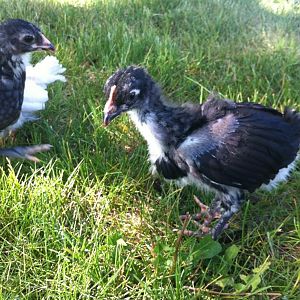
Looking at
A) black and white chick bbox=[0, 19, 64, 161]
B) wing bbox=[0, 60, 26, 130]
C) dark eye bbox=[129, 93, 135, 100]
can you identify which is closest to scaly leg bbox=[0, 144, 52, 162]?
black and white chick bbox=[0, 19, 64, 161]

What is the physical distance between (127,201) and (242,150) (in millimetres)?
763

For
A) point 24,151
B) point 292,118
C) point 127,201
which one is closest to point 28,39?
point 24,151

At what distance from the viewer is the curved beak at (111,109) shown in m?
2.45

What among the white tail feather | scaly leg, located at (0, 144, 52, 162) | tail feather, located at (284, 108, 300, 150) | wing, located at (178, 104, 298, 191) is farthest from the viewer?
the white tail feather

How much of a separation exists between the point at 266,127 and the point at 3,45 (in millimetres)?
1790

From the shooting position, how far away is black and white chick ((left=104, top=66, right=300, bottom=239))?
244cm

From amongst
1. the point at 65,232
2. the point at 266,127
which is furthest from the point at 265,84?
the point at 65,232

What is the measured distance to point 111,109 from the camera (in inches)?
97.0

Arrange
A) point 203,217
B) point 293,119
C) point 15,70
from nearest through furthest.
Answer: point 293,119
point 203,217
point 15,70

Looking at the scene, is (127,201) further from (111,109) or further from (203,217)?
(111,109)

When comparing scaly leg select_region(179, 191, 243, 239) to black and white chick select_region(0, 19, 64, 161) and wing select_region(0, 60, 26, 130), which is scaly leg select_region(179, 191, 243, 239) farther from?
wing select_region(0, 60, 26, 130)

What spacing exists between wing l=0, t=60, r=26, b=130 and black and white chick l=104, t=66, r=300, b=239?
840 millimetres

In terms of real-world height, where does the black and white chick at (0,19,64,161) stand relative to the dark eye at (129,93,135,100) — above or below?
below

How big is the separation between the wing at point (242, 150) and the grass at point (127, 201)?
0.33 meters
